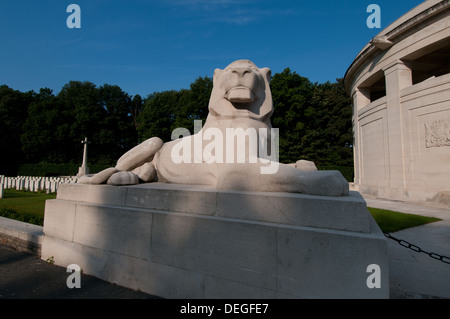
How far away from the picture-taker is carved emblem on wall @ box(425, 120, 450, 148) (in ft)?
35.9

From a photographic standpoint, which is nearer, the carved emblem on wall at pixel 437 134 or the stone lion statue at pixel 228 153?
the stone lion statue at pixel 228 153

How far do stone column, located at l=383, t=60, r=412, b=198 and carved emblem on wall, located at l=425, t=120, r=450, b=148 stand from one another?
1260 millimetres

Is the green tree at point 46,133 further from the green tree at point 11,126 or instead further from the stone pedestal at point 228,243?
the stone pedestal at point 228,243

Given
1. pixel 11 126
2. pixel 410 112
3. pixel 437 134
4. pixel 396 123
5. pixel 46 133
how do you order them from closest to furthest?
pixel 437 134 < pixel 410 112 < pixel 396 123 < pixel 46 133 < pixel 11 126

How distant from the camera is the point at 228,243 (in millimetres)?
2414

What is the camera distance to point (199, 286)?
2.53 m

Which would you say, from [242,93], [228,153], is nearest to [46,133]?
[242,93]

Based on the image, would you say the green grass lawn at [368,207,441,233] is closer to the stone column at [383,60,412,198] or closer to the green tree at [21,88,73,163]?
the stone column at [383,60,412,198]

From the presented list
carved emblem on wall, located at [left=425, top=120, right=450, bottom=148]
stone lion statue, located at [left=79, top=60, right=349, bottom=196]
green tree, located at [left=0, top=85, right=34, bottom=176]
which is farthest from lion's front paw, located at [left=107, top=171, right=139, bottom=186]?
green tree, located at [left=0, top=85, right=34, bottom=176]

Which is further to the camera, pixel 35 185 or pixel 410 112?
pixel 35 185

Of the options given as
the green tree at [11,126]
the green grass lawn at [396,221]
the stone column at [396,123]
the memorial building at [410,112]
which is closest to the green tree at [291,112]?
the memorial building at [410,112]

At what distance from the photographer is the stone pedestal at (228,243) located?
2.02m

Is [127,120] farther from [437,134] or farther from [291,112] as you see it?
[437,134]

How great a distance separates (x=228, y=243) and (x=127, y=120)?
4468 centimetres
